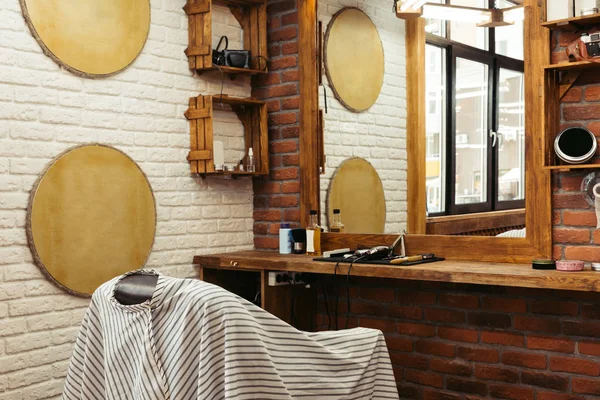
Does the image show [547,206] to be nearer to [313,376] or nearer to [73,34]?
[313,376]

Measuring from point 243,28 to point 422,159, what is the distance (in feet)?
4.48

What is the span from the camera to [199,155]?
3725 mm

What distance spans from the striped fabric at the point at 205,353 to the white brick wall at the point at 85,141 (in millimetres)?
860

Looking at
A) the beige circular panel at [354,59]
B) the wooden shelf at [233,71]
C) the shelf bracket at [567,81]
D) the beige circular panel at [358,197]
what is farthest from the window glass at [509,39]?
the wooden shelf at [233,71]

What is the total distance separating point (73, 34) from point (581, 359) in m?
2.70

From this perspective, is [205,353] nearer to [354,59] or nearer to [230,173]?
[230,173]

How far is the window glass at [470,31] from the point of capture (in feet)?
10.5

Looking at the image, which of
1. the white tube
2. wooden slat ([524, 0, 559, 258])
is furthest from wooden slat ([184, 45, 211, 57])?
the white tube

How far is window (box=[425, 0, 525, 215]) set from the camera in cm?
312

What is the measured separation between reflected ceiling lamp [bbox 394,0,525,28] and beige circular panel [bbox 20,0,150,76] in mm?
1308

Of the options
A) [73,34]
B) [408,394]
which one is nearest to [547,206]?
[408,394]

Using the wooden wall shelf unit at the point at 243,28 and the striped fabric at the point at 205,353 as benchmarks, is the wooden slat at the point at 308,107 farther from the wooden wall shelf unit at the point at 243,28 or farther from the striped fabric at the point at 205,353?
the striped fabric at the point at 205,353

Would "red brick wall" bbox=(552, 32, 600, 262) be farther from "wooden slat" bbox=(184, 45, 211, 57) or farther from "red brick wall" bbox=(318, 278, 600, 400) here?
"wooden slat" bbox=(184, 45, 211, 57)

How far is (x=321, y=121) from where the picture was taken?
3.86 metres
